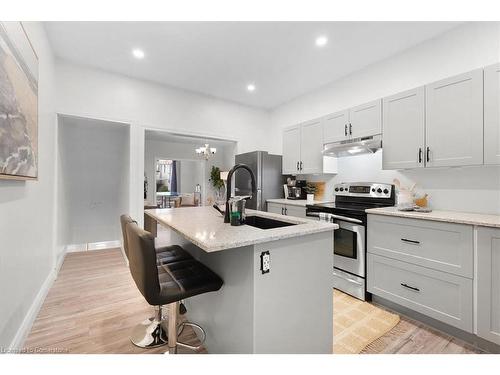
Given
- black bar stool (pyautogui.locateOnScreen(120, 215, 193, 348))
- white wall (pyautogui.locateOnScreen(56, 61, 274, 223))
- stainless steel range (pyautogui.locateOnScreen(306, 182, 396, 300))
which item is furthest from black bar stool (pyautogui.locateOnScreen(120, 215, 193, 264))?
white wall (pyautogui.locateOnScreen(56, 61, 274, 223))

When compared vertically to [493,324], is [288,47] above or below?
above

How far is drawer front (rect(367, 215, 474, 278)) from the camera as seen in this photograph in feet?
5.86

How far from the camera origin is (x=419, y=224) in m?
2.03

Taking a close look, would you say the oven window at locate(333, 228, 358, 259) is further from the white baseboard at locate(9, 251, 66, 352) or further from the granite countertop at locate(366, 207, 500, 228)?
the white baseboard at locate(9, 251, 66, 352)

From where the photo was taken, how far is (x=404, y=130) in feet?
8.06

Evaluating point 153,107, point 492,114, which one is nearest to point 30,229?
point 153,107

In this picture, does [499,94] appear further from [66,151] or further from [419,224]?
[66,151]

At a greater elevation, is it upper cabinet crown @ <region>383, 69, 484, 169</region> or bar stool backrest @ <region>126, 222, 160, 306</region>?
upper cabinet crown @ <region>383, 69, 484, 169</region>

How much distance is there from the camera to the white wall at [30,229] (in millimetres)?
1495

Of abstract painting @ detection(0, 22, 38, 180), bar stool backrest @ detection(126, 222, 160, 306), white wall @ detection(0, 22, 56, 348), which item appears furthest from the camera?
white wall @ detection(0, 22, 56, 348)

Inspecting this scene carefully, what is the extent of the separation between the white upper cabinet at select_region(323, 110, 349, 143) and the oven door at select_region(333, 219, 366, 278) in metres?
1.16
